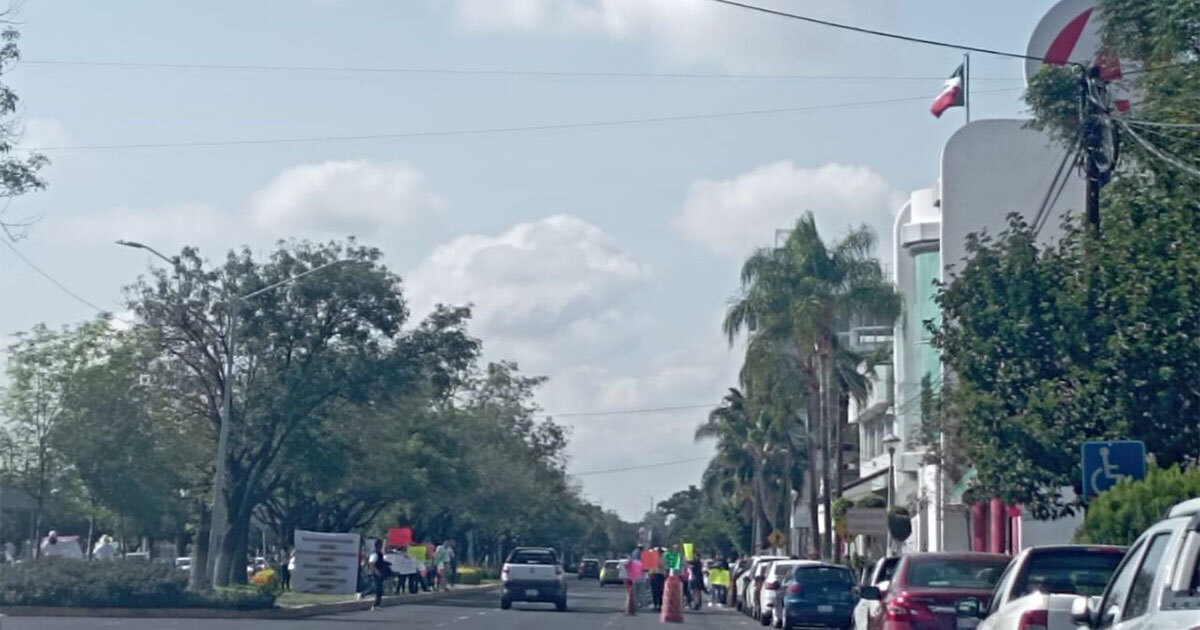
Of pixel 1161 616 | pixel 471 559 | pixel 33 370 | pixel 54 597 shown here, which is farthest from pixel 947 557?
pixel 471 559

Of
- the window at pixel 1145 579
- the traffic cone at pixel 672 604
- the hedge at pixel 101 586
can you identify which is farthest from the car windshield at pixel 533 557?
the window at pixel 1145 579

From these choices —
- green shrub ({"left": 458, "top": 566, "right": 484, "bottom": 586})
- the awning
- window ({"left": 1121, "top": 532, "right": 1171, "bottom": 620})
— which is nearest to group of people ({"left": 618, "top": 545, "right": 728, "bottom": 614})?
the awning

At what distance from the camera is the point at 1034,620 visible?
1188cm

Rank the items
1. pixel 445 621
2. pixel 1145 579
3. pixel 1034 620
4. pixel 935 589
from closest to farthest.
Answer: pixel 1145 579, pixel 1034 620, pixel 935 589, pixel 445 621

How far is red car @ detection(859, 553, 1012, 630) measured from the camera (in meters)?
18.7

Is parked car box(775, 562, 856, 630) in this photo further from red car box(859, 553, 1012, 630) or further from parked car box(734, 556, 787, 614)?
red car box(859, 553, 1012, 630)

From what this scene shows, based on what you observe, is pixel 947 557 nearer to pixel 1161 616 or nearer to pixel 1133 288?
pixel 1133 288

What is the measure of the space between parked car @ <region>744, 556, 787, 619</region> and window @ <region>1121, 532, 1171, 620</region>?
29053 mm

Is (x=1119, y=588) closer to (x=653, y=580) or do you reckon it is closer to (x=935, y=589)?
(x=935, y=589)

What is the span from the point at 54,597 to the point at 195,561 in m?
16.9

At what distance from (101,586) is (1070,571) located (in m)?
22.8

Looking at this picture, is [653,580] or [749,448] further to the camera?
[749,448]

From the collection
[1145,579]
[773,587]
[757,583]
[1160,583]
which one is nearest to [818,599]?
[773,587]

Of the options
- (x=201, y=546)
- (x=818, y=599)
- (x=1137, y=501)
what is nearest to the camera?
(x=1137, y=501)
